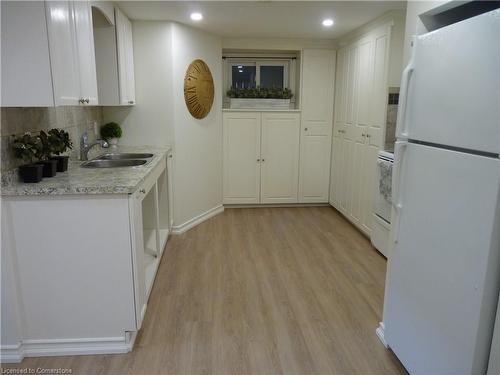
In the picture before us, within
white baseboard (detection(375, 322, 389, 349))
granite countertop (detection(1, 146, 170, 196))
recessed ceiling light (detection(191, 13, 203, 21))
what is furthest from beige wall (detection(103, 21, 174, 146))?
white baseboard (detection(375, 322, 389, 349))

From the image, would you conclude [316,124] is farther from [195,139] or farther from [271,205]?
[195,139]

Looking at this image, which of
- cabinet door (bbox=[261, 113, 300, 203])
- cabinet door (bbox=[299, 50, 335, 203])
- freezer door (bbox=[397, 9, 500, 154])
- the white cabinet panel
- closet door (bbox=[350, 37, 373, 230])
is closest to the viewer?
Result: freezer door (bbox=[397, 9, 500, 154])

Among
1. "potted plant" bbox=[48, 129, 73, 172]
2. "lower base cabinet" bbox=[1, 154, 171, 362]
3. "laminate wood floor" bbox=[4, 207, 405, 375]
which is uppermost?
"potted plant" bbox=[48, 129, 73, 172]

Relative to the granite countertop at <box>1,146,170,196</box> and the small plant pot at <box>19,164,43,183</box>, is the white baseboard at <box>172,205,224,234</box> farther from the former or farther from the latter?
the small plant pot at <box>19,164,43,183</box>

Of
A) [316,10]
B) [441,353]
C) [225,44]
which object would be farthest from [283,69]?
[441,353]

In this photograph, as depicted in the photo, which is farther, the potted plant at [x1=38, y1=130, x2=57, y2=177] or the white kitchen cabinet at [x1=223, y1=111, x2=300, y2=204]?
the white kitchen cabinet at [x1=223, y1=111, x2=300, y2=204]

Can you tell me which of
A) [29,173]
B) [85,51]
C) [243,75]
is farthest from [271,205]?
[29,173]

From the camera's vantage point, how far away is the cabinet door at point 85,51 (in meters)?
2.21

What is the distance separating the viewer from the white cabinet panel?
171cm

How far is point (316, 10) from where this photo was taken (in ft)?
10.4

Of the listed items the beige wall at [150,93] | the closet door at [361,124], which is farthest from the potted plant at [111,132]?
the closet door at [361,124]

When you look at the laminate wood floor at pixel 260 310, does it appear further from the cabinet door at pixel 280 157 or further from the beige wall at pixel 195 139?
the cabinet door at pixel 280 157

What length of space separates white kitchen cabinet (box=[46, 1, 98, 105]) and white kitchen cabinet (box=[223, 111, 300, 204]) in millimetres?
2376

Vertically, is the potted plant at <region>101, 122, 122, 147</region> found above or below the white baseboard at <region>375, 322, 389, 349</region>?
above
